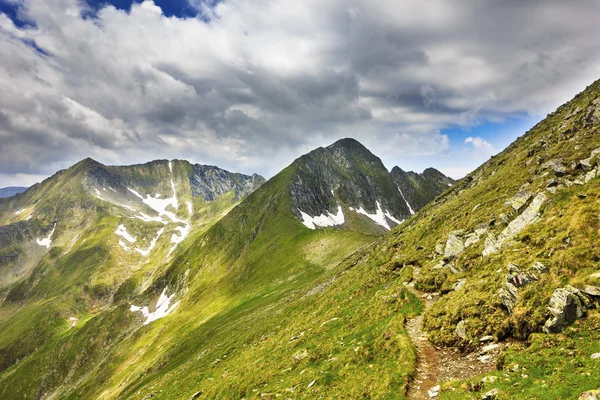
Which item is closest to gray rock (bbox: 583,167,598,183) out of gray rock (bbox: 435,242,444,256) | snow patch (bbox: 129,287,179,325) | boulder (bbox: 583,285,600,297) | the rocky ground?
gray rock (bbox: 435,242,444,256)

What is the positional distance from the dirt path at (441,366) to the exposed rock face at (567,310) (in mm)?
2894

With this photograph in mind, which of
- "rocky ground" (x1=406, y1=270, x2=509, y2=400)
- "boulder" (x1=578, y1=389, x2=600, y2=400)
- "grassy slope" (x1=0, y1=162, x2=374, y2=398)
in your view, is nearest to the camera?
"boulder" (x1=578, y1=389, x2=600, y2=400)

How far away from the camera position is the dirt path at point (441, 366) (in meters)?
16.8

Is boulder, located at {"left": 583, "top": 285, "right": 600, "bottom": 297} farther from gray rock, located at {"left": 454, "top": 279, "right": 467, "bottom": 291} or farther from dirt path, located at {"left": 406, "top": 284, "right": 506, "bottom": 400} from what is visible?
gray rock, located at {"left": 454, "top": 279, "right": 467, "bottom": 291}

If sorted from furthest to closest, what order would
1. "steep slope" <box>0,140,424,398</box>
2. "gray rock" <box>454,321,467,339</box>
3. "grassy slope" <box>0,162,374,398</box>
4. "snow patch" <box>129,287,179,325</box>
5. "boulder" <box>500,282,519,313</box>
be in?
"snow patch" <box>129,287,179,325</box> < "grassy slope" <box>0,162,374,398</box> < "steep slope" <box>0,140,424,398</box> < "gray rock" <box>454,321,467,339</box> < "boulder" <box>500,282,519,313</box>

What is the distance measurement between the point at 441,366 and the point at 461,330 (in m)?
2.93

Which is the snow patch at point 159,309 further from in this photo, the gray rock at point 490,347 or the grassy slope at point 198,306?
the gray rock at point 490,347

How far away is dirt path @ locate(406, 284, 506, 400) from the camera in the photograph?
55.2 ft

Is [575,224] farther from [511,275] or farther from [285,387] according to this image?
[285,387]

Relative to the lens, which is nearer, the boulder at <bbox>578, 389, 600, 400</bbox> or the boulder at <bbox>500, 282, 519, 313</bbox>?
the boulder at <bbox>578, 389, 600, 400</bbox>

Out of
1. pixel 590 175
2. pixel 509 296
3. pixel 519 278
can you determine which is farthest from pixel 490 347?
pixel 590 175

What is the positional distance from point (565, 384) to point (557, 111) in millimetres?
74499

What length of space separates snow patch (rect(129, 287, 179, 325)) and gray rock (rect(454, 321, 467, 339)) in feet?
549

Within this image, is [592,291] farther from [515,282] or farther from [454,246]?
[454,246]
